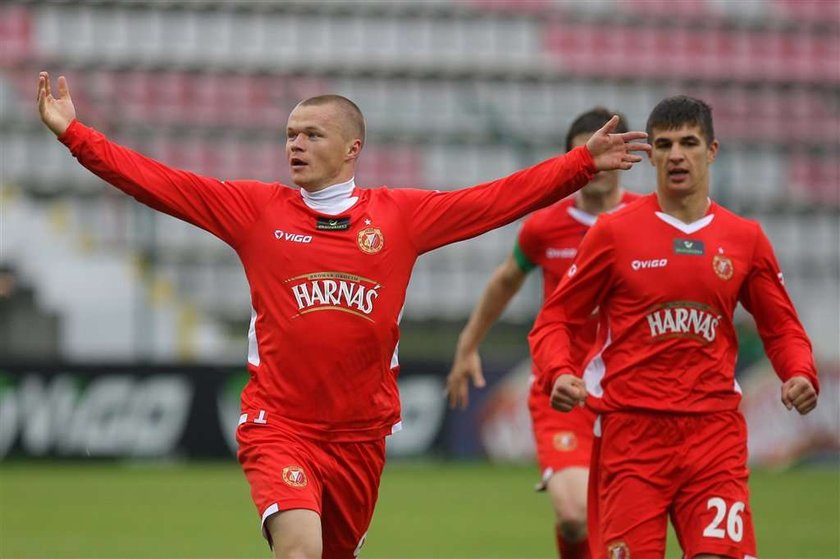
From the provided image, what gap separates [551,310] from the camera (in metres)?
6.45

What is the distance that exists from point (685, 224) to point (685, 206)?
8 centimetres

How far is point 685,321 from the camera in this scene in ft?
20.3

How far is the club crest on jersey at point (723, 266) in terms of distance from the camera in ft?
20.4

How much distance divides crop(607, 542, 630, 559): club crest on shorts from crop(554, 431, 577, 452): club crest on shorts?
2079 mm

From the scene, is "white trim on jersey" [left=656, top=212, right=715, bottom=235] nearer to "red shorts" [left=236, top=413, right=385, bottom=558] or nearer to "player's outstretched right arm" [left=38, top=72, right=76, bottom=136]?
"red shorts" [left=236, top=413, right=385, bottom=558]

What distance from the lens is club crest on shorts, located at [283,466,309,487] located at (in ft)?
19.1

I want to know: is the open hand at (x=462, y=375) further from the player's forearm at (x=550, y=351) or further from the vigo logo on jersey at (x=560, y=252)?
the player's forearm at (x=550, y=351)

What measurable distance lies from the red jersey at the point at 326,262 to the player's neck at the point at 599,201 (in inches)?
78.6

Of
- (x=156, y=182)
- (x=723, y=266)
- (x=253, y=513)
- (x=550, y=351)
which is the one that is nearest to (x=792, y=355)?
(x=723, y=266)

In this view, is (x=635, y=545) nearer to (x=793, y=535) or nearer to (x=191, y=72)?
(x=793, y=535)

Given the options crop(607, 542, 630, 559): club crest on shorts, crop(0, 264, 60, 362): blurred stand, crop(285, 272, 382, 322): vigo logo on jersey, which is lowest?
crop(0, 264, 60, 362): blurred stand

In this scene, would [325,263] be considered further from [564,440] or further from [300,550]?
[564,440]

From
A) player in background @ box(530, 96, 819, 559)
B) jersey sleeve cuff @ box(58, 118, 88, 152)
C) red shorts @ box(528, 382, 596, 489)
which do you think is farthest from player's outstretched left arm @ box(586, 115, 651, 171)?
red shorts @ box(528, 382, 596, 489)

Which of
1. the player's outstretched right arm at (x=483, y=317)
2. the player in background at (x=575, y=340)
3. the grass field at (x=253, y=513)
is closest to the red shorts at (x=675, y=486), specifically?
the player in background at (x=575, y=340)
